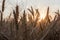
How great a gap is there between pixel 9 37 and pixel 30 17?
59 centimetres

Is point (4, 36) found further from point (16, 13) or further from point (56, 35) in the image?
point (56, 35)

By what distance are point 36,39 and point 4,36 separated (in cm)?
22

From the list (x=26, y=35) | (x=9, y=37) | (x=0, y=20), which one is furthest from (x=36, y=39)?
(x=0, y=20)

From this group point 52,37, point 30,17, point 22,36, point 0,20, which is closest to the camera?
point 22,36

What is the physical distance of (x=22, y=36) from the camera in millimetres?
1188

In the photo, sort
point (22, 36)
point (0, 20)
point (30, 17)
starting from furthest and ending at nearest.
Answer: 1. point (30, 17)
2. point (0, 20)
3. point (22, 36)

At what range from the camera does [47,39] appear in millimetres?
1275

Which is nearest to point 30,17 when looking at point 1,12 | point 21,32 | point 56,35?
point 1,12

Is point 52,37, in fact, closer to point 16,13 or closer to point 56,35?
point 56,35

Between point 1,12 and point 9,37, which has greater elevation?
point 1,12

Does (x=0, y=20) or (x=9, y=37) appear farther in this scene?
(x=0, y=20)

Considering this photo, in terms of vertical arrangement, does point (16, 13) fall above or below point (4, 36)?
above

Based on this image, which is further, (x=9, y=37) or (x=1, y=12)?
(x=1, y=12)

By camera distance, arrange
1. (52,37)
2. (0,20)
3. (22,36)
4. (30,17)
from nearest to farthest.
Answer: (22,36), (52,37), (0,20), (30,17)
